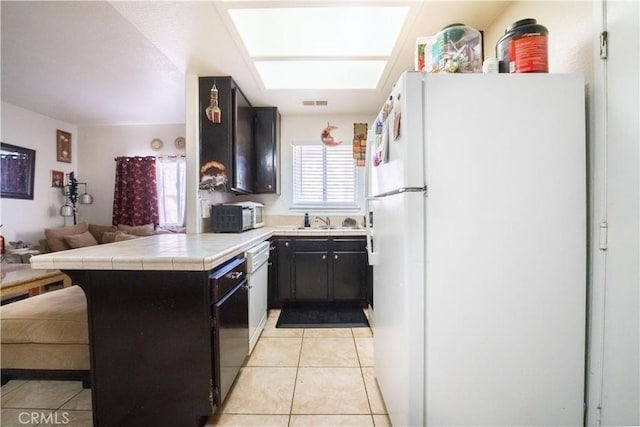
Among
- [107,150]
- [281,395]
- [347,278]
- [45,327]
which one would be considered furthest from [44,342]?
[107,150]

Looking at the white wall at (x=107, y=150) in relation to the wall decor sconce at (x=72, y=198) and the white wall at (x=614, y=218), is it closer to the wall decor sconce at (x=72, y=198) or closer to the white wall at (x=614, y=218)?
the wall decor sconce at (x=72, y=198)

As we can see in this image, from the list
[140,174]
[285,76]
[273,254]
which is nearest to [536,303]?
[273,254]

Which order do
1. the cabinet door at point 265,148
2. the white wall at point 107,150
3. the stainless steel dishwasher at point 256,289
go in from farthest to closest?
the white wall at point 107,150
the cabinet door at point 265,148
the stainless steel dishwasher at point 256,289

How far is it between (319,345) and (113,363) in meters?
1.45

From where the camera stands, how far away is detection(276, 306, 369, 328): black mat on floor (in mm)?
2680

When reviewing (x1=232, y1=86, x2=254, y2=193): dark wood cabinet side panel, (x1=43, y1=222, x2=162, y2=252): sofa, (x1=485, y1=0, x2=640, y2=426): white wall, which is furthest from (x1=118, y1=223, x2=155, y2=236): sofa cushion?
(x1=485, y1=0, x2=640, y2=426): white wall

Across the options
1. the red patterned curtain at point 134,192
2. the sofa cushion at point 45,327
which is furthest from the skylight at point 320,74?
the red patterned curtain at point 134,192

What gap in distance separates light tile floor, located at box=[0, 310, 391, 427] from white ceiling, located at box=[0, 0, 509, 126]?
2406 mm

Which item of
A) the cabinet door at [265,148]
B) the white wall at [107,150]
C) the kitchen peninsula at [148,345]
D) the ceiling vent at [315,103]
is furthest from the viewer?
the white wall at [107,150]

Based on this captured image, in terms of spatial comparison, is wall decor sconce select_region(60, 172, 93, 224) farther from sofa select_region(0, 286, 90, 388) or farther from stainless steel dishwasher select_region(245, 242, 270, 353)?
stainless steel dishwasher select_region(245, 242, 270, 353)

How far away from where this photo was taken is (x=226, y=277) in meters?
1.54

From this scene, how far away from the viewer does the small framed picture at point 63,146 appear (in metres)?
4.30

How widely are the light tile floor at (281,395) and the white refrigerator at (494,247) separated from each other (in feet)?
2.10

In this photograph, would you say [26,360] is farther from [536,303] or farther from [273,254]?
[536,303]
